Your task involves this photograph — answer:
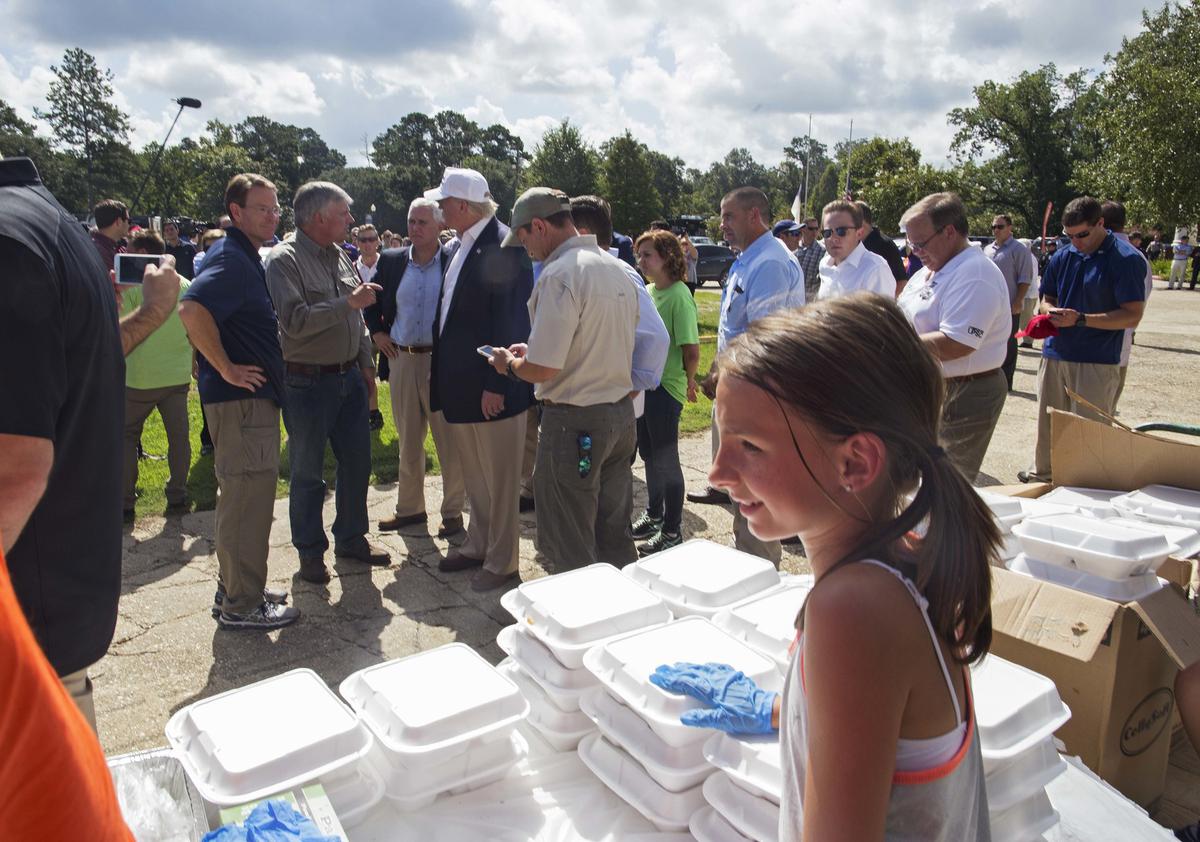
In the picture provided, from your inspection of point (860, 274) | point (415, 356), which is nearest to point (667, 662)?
point (415, 356)

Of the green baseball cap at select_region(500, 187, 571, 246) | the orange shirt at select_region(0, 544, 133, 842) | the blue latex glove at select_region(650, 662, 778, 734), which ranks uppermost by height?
the green baseball cap at select_region(500, 187, 571, 246)

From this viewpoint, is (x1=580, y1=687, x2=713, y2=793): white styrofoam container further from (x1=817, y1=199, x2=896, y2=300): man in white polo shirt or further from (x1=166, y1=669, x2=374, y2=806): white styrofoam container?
(x1=817, y1=199, x2=896, y2=300): man in white polo shirt

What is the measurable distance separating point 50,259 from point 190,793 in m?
1.12

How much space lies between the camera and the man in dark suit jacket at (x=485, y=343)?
14.2 feet

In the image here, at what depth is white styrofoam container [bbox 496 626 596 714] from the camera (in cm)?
194

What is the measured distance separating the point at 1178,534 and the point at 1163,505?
326 millimetres

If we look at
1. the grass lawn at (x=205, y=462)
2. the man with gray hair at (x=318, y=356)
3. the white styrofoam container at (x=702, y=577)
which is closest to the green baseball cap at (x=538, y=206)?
the man with gray hair at (x=318, y=356)

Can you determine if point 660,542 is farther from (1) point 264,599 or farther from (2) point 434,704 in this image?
(2) point 434,704

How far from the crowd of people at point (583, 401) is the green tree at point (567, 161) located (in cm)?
3791

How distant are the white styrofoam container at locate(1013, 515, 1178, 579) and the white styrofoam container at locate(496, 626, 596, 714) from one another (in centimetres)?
170

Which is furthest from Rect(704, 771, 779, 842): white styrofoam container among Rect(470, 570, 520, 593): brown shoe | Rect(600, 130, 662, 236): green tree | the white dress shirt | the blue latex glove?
Rect(600, 130, 662, 236): green tree

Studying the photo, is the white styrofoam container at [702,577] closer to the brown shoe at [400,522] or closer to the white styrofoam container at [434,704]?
the white styrofoam container at [434,704]

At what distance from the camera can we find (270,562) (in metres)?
4.80

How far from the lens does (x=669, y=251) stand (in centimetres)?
516
